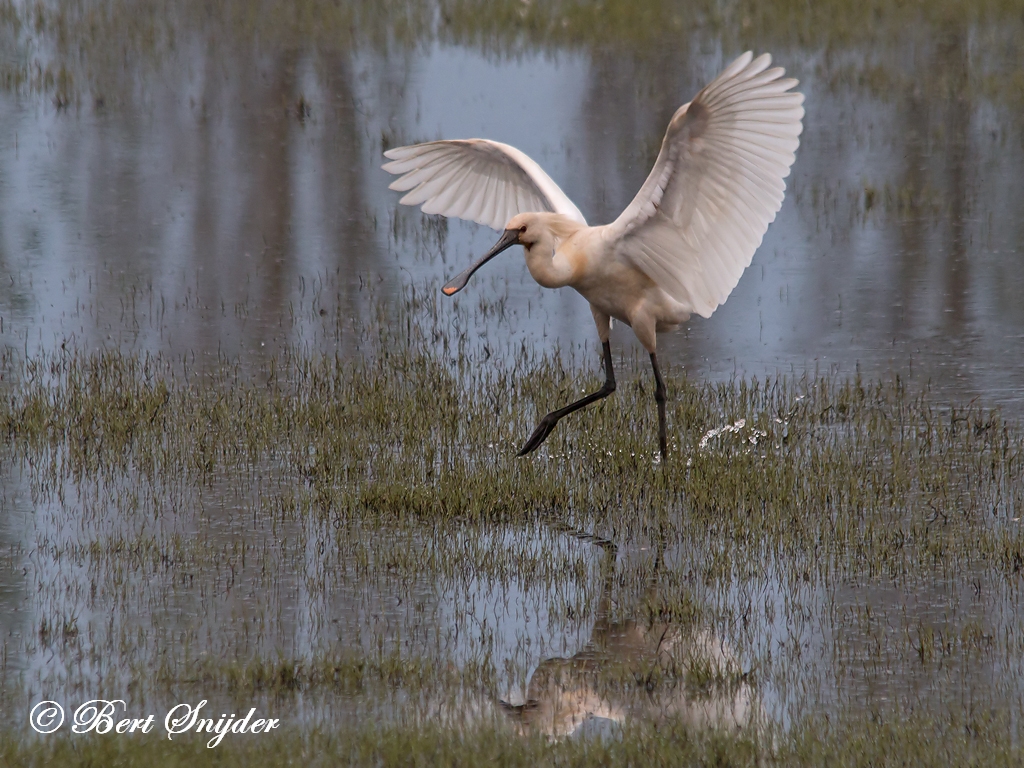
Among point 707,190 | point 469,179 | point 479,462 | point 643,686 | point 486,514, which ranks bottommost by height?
point 643,686

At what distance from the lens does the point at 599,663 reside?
5824 millimetres

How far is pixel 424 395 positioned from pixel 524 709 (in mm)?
3922

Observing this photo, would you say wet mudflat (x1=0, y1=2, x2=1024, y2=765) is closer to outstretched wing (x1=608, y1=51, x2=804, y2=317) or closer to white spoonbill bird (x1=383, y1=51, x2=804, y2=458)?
white spoonbill bird (x1=383, y1=51, x2=804, y2=458)

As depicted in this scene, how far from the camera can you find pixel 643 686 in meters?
5.58

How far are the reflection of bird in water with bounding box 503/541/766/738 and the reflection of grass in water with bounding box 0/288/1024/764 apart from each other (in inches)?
1.6

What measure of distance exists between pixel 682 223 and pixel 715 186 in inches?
9.5

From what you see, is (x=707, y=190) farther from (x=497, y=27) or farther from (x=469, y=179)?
(x=497, y=27)

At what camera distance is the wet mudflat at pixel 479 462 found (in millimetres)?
5496

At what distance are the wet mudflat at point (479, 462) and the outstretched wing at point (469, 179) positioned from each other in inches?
39.8

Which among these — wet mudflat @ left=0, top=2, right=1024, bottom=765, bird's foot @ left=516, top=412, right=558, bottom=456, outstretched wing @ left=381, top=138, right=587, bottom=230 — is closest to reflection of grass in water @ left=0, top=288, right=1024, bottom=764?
wet mudflat @ left=0, top=2, right=1024, bottom=765

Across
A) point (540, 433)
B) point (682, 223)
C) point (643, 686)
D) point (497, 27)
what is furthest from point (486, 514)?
point (497, 27)

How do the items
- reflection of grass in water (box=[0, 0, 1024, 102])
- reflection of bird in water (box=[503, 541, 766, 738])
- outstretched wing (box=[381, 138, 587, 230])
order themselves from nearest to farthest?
1. reflection of bird in water (box=[503, 541, 766, 738])
2. outstretched wing (box=[381, 138, 587, 230])
3. reflection of grass in water (box=[0, 0, 1024, 102])

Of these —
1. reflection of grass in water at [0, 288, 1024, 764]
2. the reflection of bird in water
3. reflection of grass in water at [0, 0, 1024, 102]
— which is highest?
reflection of grass in water at [0, 0, 1024, 102]

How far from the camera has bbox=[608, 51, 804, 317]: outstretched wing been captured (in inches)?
292
